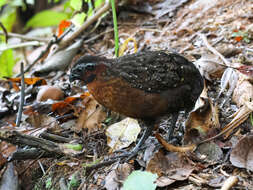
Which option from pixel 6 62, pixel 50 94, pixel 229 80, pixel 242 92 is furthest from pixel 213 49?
pixel 6 62

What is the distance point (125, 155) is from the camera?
3.24 m

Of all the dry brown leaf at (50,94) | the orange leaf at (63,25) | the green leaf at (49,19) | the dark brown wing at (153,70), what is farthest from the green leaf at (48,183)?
the green leaf at (49,19)

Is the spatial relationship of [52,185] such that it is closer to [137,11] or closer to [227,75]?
[227,75]

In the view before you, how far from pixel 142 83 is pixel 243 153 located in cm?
107

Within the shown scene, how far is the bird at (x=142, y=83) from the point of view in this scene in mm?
3156

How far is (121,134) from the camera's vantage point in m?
3.55

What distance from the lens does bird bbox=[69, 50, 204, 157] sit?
3156mm

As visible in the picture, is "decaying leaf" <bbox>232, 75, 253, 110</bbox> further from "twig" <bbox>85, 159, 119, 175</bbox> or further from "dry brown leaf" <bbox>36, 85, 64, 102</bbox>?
"dry brown leaf" <bbox>36, 85, 64, 102</bbox>

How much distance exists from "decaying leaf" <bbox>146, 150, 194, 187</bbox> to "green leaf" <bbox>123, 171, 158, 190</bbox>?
195mm

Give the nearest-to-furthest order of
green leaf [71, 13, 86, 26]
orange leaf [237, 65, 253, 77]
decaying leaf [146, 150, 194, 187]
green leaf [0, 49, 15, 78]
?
decaying leaf [146, 150, 194, 187]
orange leaf [237, 65, 253, 77]
green leaf [71, 13, 86, 26]
green leaf [0, 49, 15, 78]

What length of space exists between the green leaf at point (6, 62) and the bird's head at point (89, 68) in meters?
2.53

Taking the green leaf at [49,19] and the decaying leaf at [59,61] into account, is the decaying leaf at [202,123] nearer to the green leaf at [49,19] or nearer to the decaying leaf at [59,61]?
the decaying leaf at [59,61]

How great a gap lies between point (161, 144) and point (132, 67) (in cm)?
77

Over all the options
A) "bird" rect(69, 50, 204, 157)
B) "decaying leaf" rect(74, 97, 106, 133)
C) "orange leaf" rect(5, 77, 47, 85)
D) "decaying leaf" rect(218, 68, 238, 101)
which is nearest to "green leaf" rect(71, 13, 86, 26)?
"orange leaf" rect(5, 77, 47, 85)
